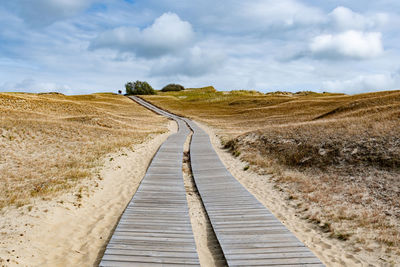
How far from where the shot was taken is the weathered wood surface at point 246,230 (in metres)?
6.21

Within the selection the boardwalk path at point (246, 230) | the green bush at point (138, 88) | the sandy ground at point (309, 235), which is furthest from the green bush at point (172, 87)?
the boardwalk path at point (246, 230)

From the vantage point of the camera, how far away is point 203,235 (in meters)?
7.88

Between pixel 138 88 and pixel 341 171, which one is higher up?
pixel 138 88

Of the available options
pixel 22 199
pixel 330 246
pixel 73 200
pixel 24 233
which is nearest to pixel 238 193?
pixel 330 246

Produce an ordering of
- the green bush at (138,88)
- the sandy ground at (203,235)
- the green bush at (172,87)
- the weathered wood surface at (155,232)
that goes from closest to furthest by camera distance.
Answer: the weathered wood surface at (155,232) → the sandy ground at (203,235) → the green bush at (138,88) → the green bush at (172,87)

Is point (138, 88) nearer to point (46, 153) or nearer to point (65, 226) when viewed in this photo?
point (46, 153)

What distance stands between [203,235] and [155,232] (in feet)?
4.72

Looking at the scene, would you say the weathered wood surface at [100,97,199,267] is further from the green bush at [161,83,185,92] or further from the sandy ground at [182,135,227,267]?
the green bush at [161,83,185,92]

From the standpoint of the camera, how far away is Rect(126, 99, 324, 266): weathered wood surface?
20.4 feet

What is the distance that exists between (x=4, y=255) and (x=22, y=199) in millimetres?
3858

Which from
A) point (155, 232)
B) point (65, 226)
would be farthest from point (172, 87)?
point (155, 232)

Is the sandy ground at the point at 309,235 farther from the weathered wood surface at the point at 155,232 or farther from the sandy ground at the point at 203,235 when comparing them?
the weathered wood surface at the point at 155,232

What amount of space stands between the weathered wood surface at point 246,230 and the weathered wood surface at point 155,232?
3.09ft

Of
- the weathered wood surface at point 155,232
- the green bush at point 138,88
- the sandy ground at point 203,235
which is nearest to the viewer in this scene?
the weathered wood surface at point 155,232
